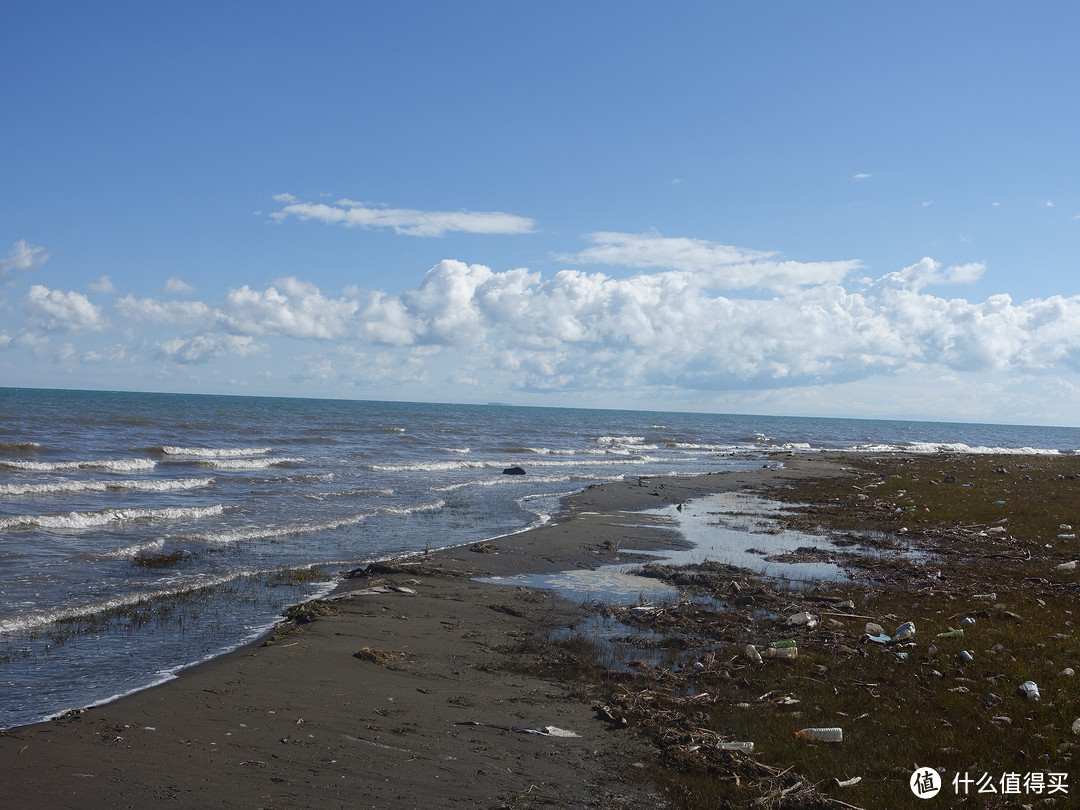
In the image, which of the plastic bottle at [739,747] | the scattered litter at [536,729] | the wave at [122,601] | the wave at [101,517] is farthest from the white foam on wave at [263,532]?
the plastic bottle at [739,747]

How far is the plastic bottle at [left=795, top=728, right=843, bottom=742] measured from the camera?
621cm

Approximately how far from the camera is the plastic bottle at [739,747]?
6.08 metres

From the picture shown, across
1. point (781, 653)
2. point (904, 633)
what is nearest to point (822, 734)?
point (781, 653)

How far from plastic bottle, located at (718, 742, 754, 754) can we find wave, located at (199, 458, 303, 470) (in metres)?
29.7

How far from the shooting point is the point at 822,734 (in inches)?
247

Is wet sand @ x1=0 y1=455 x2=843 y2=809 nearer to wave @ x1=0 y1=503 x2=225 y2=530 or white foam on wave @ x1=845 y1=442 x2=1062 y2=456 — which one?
wave @ x1=0 y1=503 x2=225 y2=530

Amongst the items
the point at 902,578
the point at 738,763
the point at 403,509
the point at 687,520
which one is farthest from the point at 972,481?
the point at 738,763

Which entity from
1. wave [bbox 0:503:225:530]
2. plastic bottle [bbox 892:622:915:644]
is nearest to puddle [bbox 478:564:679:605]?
plastic bottle [bbox 892:622:915:644]

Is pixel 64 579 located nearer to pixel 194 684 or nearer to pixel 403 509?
pixel 194 684

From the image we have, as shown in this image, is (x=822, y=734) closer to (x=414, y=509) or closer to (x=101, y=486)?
(x=414, y=509)

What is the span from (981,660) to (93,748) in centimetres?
962

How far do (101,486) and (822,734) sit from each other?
24.5m

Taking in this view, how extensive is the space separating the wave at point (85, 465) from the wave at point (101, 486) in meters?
4.72

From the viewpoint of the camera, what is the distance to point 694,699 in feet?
24.1
